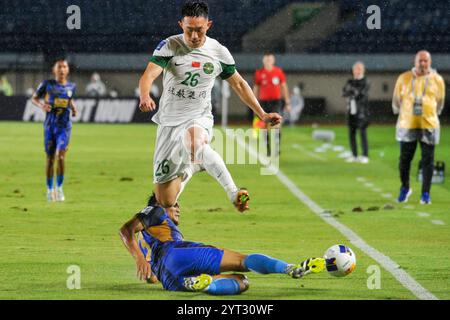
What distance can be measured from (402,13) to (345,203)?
36610 millimetres

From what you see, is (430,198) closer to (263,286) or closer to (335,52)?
(263,286)

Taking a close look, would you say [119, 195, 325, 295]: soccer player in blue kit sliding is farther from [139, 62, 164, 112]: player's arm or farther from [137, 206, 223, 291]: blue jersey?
[139, 62, 164, 112]: player's arm

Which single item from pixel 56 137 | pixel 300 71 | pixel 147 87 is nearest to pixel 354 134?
pixel 56 137

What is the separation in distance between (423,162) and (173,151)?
21.7ft

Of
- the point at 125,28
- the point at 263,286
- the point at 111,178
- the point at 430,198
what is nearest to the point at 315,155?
the point at 111,178

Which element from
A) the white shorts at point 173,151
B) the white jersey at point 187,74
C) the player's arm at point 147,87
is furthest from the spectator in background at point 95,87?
the player's arm at point 147,87

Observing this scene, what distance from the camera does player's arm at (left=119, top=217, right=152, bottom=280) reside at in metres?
9.22

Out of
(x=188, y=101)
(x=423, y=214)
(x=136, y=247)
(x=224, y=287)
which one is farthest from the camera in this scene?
(x=423, y=214)

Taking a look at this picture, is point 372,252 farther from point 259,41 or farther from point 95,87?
point 259,41

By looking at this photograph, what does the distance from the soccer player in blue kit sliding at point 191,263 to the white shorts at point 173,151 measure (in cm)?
162

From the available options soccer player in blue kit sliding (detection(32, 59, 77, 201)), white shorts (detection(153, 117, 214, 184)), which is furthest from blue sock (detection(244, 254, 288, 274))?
soccer player in blue kit sliding (detection(32, 59, 77, 201))

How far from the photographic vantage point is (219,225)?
46.6 feet

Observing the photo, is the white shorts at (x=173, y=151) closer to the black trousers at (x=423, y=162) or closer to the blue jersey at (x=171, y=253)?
the blue jersey at (x=171, y=253)
